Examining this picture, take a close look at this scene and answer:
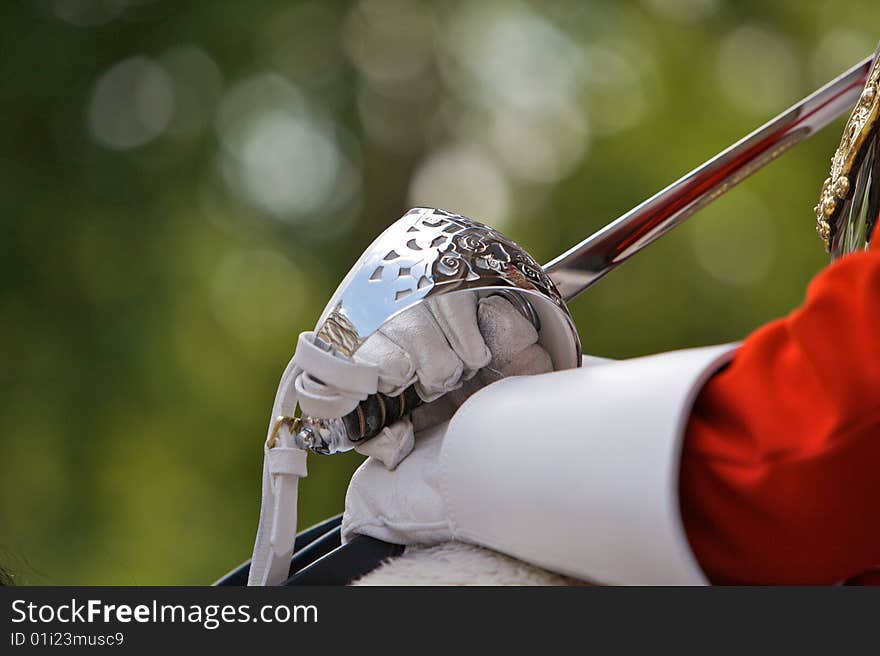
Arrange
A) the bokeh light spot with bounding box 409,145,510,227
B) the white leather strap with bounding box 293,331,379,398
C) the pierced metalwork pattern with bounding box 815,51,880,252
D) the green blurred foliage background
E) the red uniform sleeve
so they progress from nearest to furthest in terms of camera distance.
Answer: the red uniform sleeve < the white leather strap with bounding box 293,331,379,398 < the pierced metalwork pattern with bounding box 815,51,880,252 < the green blurred foliage background < the bokeh light spot with bounding box 409,145,510,227

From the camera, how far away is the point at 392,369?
49cm

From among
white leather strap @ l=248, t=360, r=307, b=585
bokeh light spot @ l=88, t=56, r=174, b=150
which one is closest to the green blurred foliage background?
bokeh light spot @ l=88, t=56, r=174, b=150

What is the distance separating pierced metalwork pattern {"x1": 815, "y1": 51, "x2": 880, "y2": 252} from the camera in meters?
0.57

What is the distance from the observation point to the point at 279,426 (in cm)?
51

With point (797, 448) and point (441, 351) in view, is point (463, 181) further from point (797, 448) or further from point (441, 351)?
point (797, 448)

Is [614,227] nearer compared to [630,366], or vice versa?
[630,366]

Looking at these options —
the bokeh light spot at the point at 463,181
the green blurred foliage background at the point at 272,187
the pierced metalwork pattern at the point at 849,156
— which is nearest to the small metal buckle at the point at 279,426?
the pierced metalwork pattern at the point at 849,156

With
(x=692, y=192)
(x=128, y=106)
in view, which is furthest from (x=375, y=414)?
(x=128, y=106)

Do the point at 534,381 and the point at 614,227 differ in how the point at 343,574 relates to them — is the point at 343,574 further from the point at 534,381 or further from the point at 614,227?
the point at 614,227

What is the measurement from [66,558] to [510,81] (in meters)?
1.75

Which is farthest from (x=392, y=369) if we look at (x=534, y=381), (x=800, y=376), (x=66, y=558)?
A: (x=66, y=558)

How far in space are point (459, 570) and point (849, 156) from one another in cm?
35

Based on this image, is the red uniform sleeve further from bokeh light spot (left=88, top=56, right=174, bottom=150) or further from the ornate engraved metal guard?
bokeh light spot (left=88, top=56, right=174, bottom=150)

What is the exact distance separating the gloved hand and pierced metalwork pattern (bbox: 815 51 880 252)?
0.22 m
